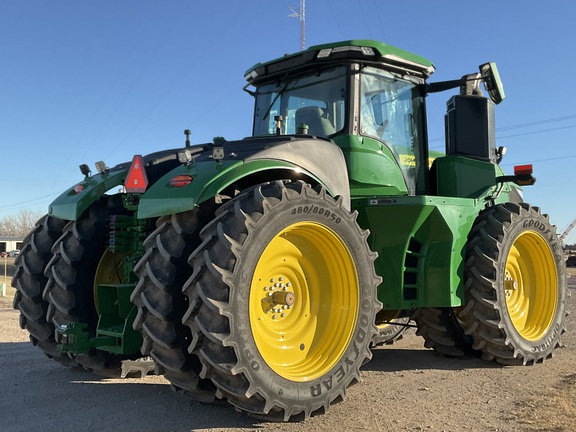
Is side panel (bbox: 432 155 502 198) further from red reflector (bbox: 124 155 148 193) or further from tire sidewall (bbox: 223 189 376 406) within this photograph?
red reflector (bbox: 124 155 148 193)

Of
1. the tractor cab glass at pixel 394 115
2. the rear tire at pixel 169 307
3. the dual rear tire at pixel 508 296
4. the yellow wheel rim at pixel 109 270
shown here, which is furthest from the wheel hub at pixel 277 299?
the dual rear tire at pixel 508 296

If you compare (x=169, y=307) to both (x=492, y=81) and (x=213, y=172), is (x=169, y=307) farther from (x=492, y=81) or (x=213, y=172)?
(x=492, y=81)

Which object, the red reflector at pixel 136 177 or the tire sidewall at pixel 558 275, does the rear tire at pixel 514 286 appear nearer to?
the tire sidewall at pixel 558 275

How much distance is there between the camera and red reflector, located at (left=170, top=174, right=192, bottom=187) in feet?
12.3

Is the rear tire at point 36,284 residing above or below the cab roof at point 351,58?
below

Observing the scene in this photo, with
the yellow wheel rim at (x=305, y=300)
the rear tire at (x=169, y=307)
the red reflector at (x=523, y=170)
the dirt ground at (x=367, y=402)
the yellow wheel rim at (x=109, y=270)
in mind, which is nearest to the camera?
the rear tire at (x=169, y=307)

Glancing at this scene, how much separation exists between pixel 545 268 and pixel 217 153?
14.8ft

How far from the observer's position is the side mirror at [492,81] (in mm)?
6211

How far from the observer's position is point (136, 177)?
4289 mm

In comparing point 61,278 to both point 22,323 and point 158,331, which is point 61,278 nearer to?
point 22,323

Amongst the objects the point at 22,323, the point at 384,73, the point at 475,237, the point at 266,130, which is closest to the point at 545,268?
the point at 475,237

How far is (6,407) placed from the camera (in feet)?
13.8

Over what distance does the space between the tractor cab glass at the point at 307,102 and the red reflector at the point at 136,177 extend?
1541 millimetres

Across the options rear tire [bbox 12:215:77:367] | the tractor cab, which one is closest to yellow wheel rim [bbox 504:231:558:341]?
the tractor cab
